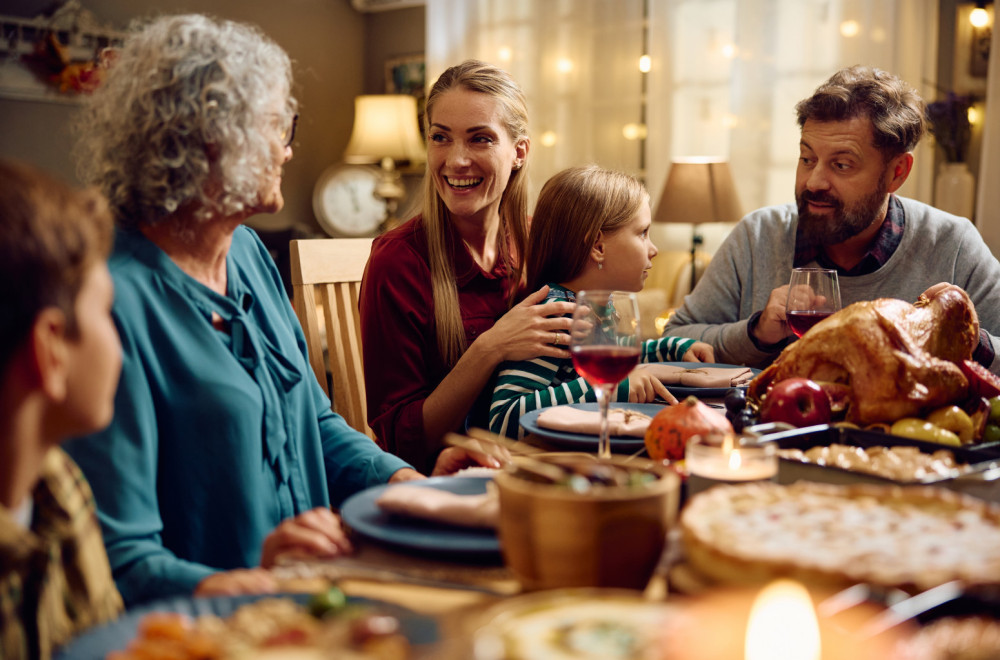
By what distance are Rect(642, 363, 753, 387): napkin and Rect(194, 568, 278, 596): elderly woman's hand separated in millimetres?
953

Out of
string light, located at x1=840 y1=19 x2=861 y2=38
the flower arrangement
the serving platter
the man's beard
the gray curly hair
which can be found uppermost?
string light, located at x1=840 y1=19 x2=861 y2=38

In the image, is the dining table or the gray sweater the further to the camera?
the gray sweater

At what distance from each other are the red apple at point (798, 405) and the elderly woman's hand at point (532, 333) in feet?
1.91

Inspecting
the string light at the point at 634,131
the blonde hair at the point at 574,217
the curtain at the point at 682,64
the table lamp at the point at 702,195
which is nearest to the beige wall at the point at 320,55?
the curtain at the point at 682,64

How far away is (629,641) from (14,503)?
543 millimetres

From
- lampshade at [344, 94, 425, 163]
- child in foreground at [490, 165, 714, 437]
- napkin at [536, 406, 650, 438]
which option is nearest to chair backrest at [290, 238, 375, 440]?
child in foreground at [490, 165, 714, 437]

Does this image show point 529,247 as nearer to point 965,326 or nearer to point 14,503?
point 965,326

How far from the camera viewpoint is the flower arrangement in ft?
14.6

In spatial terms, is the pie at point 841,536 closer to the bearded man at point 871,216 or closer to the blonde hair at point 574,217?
the blonde hair at point 574,217

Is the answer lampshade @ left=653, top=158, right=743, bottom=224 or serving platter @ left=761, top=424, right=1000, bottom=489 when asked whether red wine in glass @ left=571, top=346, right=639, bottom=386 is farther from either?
lampshade @ left=653, top=158, right=743, bottom=224

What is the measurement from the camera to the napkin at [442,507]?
0.82m

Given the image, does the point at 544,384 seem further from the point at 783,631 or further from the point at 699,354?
the point at 783,631

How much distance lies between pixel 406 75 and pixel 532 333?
18.3ft

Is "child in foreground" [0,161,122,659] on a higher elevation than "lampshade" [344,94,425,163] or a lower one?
lower
